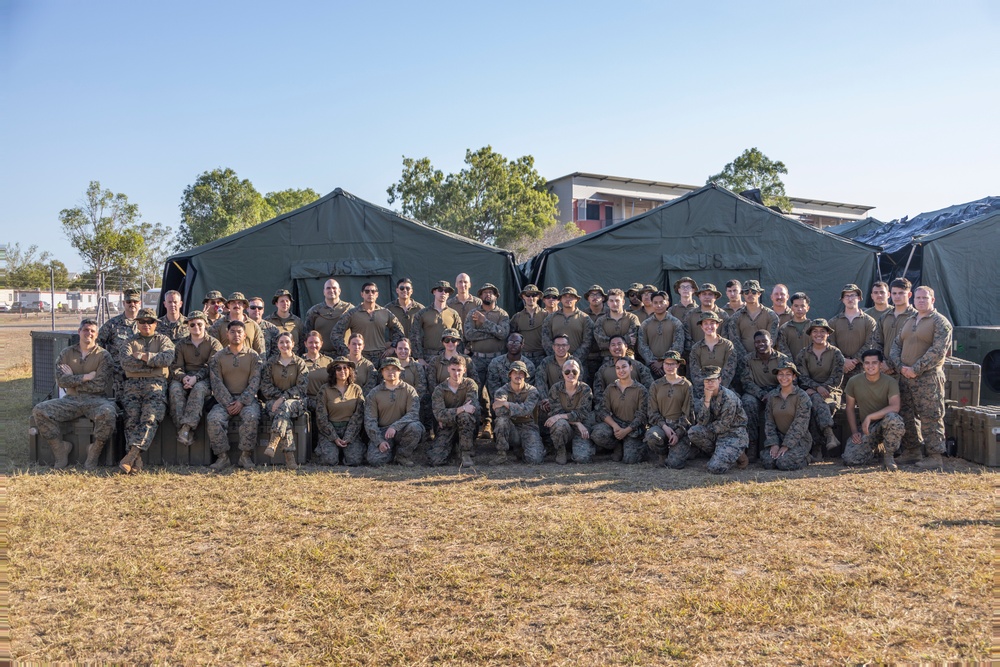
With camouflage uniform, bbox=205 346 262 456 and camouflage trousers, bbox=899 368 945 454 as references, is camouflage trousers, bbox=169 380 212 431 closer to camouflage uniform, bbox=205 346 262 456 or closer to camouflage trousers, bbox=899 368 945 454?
camouflage uniform, bbox=205 346 262 456

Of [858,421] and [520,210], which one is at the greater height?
[520,210]

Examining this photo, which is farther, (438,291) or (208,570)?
(438,291)

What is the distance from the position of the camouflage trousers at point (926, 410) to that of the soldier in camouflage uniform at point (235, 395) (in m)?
5.87

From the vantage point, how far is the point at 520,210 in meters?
29.8

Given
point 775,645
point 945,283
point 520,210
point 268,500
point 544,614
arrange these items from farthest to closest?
1. point 520,210
2. point 945,283
3. point 268,500
4. point 544,614
5. point 775,645

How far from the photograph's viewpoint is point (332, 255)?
985cm

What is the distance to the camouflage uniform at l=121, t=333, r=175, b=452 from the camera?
6.55 metres

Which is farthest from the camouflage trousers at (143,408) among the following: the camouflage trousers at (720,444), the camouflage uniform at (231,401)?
the camouflage trousers at (720,444)

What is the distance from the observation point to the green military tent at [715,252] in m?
9.80

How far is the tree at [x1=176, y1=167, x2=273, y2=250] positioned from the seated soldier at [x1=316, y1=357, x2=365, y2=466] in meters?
25.5

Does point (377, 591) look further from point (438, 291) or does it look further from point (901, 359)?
point (901, 359)

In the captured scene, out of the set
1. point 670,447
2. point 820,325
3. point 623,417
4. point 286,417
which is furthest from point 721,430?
point 286,417

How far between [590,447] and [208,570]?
379 centimetres

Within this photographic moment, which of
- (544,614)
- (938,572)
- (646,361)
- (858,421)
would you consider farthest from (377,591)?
(858,421)
